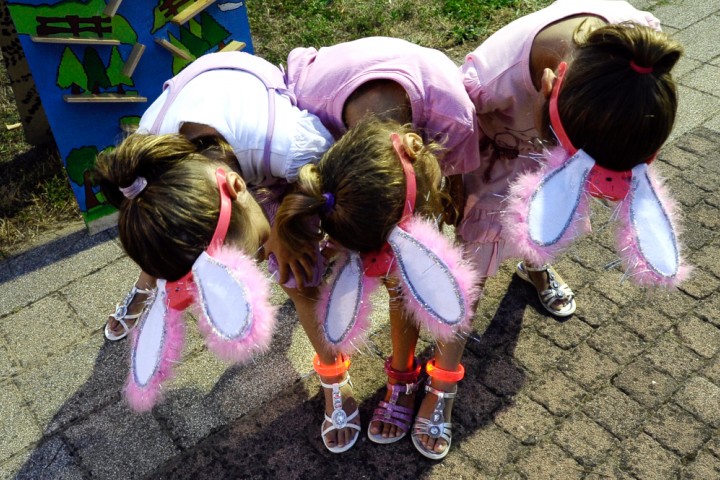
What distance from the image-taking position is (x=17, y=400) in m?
2.49

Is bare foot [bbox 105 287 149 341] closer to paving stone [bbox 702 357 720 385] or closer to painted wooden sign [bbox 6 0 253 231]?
painted wooden sign [bbox 6 0 253 231]

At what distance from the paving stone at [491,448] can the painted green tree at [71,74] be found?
2.18 m

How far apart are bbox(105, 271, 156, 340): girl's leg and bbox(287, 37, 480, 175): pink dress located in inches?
45.5

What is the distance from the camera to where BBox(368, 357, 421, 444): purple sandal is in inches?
92.7

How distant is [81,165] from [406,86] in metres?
1.83

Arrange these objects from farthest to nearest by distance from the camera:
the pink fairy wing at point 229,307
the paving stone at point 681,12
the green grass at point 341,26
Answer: the paving stone at point 681,12, the green grass at point 341,26, the pink fairy wing at point 229,307

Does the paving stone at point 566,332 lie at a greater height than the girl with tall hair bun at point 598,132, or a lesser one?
lesser

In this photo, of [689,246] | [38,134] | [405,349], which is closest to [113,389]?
[405,349]

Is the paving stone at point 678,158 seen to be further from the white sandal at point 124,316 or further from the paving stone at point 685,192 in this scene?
the white sandal at point 124,316

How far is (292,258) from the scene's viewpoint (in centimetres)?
200

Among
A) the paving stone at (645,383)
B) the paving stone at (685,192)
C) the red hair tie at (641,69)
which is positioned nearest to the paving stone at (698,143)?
the paving stone at (685,192)

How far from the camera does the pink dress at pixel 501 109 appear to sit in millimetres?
2002

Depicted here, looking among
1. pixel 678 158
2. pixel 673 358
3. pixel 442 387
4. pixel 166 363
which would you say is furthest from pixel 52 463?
pixel 678 158

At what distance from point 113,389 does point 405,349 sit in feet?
3.64
